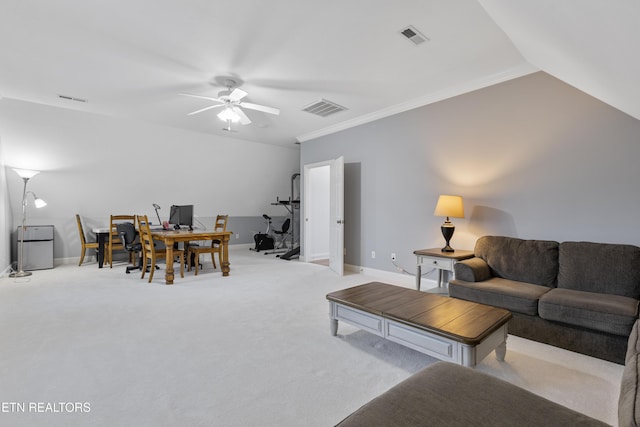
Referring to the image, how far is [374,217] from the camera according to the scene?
4.90 metres

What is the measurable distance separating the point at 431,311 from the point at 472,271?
1010 millimetres

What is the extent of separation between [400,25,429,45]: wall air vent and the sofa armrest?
7.08 feet

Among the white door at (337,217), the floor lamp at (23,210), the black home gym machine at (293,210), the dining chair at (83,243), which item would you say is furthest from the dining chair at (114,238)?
the white door at (337,217)

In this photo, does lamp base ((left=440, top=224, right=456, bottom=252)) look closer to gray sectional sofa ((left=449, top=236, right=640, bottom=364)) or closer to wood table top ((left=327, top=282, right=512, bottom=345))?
gray sectional sofa ((left=449, top=236, right=640, bottom=364))

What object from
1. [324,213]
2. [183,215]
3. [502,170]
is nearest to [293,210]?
[324,213]

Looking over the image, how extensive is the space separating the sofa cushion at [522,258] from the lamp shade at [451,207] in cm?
43

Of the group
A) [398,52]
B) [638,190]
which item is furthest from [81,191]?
[638,190]

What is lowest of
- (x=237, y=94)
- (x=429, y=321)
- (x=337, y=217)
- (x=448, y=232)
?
(x=429, y=321)

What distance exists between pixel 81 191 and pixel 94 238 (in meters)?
0.97

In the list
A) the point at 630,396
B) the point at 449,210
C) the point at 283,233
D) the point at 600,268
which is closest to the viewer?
the point at 630,396

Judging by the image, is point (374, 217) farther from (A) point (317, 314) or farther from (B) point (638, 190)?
(B) point (638, 190)

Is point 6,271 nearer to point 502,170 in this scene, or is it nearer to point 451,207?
point 451,207

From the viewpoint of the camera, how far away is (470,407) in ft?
3.41

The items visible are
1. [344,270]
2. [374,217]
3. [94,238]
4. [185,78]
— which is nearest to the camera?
[185,78]
